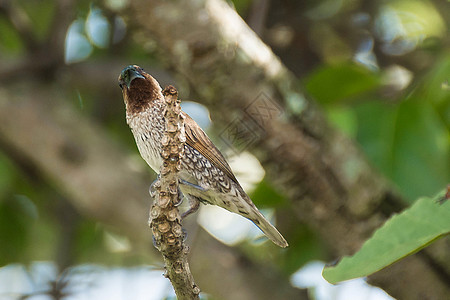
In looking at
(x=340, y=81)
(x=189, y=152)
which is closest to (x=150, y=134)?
(x=189, y=152)

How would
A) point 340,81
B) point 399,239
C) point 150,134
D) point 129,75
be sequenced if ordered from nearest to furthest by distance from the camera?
point 399,239, point 129,75, point 150,134, point 340,81

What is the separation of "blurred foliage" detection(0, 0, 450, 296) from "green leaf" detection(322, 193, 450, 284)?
190 centimetres

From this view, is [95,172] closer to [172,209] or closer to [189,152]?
[189,152]

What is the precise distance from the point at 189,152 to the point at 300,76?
9.77ft

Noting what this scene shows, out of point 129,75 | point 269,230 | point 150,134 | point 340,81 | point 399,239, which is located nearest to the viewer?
point 399,239

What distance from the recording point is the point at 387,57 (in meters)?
5.28

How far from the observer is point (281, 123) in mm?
3631

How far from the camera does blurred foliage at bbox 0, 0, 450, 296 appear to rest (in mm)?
4109

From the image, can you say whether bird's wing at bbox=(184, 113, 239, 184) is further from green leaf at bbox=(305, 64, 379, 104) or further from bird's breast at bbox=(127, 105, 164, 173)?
green leaf at bbox=(305, 64, 379, 104)

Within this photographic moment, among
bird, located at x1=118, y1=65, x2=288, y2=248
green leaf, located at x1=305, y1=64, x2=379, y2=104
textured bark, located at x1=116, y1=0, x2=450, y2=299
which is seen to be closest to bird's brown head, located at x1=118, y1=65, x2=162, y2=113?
bird, located at x1=118, y1=65, x2=288, y2=248

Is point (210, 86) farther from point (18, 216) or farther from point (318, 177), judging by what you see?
point (18, 216)

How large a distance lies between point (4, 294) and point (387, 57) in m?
3.56

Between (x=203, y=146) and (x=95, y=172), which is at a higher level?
(x=95, y=172)

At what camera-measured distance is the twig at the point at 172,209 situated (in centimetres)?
192
